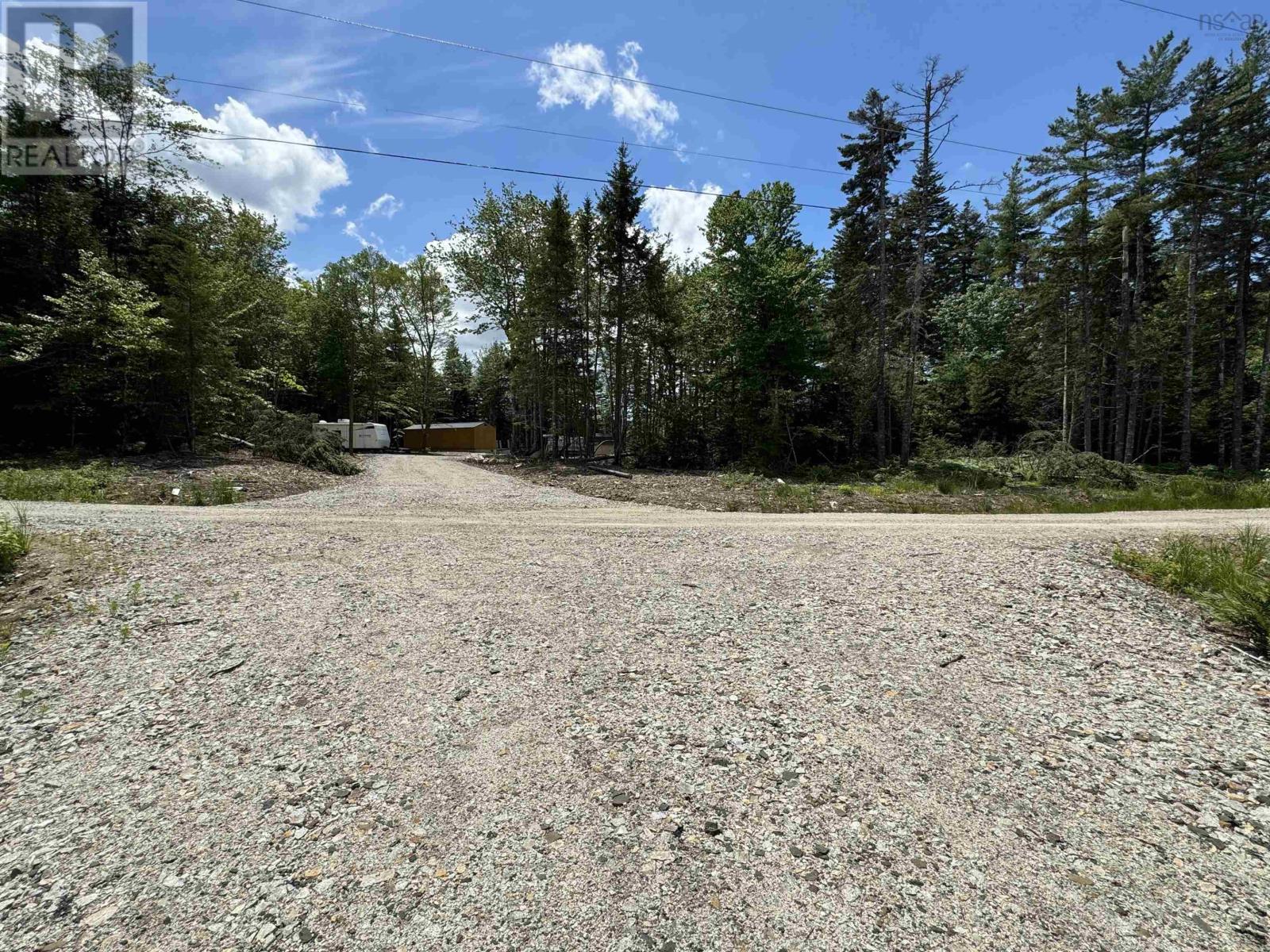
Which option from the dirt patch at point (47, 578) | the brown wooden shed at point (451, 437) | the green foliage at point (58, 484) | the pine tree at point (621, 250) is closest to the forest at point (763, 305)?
the pine tree at point (621, 250)

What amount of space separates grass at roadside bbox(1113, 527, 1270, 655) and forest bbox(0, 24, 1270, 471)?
12.8 m

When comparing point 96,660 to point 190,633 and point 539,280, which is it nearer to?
point 190,633

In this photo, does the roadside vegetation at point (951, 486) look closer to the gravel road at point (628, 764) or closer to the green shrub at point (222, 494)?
the gravel road at point (628, 764)

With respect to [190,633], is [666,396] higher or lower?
higher

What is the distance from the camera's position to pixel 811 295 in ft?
59.3

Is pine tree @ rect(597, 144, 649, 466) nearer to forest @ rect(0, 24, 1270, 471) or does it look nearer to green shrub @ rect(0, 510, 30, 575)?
forest @ rect(0, 24, 1270, 471)

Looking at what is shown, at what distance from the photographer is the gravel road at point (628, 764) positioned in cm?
187

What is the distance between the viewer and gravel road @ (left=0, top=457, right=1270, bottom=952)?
1.87 metres

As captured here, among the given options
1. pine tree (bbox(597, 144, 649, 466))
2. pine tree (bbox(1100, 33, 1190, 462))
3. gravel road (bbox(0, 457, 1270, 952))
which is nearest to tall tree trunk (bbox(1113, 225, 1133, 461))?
pine tree (bbox(1100, 33, 1190, 462))

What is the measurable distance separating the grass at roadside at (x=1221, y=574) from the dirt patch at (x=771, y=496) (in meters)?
5.16

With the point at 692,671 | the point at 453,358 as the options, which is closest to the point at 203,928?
the point at 692,671

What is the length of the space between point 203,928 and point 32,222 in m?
23.3

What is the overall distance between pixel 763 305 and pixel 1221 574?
15153 millimetres

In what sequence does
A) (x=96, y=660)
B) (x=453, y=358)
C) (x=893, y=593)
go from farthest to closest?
(x=453, y=358), (x=893, y=593), (x=96, y=660)
